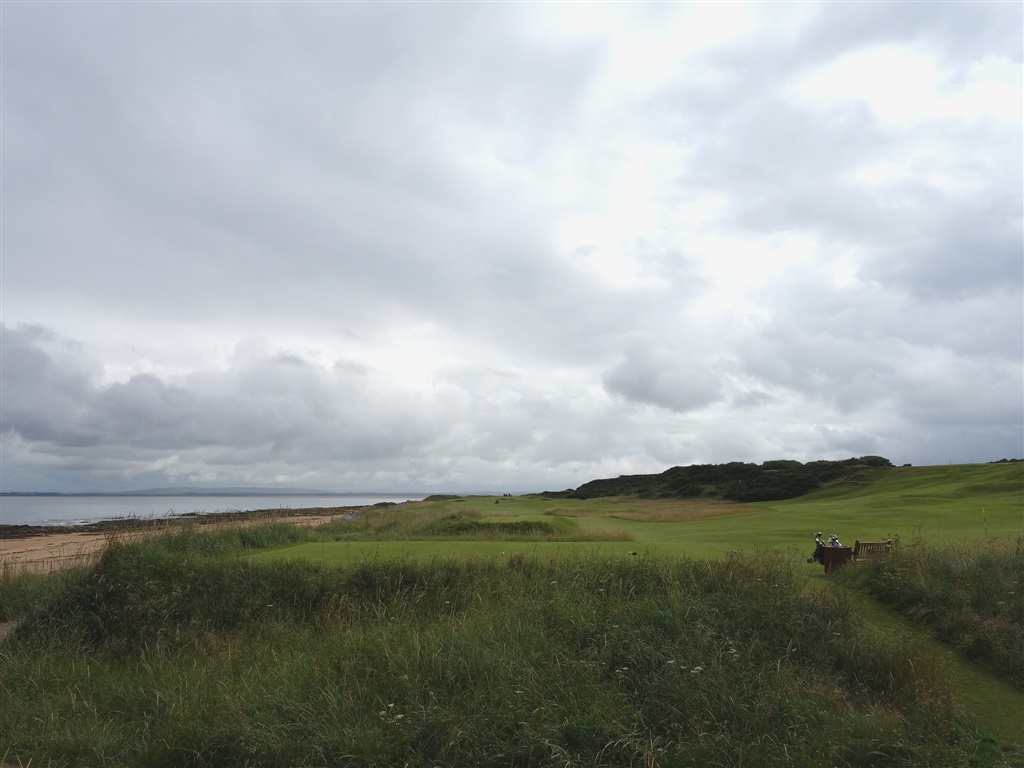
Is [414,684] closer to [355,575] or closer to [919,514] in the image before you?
[355,575]

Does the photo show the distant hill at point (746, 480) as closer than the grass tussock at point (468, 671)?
No

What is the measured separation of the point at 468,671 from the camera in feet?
26.0

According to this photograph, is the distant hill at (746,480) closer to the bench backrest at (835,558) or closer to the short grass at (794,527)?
the short grass at (794,527)

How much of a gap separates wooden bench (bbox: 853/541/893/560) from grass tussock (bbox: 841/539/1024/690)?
56 cm

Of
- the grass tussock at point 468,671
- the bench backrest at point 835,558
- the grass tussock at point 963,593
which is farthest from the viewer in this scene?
the bench backrest at point 835,558

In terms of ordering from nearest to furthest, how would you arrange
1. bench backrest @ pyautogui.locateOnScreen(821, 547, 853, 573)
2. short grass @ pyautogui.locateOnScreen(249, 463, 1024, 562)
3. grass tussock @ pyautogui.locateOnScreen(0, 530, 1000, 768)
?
grass tussock @ pyautogui.locateOnScreen(0, 530, 1000, 768)
bench backrest @ pyautogui.locateOnScreen(821, 547, 853, 573)
short grass @ pyautogui.locateOnScreen(249, 463, 1024, 562)

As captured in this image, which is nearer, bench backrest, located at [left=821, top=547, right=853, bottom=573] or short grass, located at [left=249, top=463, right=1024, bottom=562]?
bench backrest, located at [left=821, top=547, right=853, bottom=573]

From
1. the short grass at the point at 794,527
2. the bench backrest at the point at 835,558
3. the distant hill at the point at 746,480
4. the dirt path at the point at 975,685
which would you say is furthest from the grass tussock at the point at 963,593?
the distant hill at the point at 746,480

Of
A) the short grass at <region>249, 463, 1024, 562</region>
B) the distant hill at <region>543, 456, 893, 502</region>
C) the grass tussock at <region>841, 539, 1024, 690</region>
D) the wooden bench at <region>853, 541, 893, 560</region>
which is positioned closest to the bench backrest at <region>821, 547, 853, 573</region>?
the wooden bench at <region>853, 541, 893, 560</region>

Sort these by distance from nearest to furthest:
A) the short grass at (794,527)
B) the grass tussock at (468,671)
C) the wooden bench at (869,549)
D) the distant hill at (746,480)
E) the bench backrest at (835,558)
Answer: the grass tussock at (468,671) → the bench backrest at (835,558) → the wooden bench at (869,549) → the short grass at (794,527) → the distant hill at (746,480)

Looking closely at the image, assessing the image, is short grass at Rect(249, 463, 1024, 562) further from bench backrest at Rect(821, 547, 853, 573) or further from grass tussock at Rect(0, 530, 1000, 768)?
grass tussock at Rect(0, 530, 1000, 768)

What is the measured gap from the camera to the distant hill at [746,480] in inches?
2382

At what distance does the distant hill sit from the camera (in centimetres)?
6050

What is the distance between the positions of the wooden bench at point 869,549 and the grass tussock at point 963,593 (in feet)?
1.85
